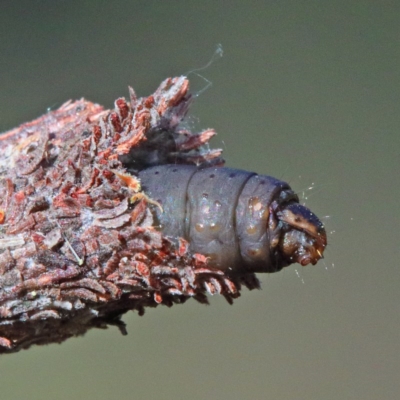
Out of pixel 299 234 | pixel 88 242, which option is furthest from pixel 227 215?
pixel 88 242

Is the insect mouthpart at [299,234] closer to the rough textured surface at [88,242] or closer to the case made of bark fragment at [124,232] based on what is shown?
the case made of bark fragment at [124,232]

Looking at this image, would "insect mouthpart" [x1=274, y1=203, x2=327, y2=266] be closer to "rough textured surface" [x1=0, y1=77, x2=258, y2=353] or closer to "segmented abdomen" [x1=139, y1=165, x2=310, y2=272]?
"segmented abdomen" [x1=139, y1=165, x2=310, y2=272]

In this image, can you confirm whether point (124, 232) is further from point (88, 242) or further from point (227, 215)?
point (227, 215)

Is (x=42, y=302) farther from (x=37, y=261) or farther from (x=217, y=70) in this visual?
(x=217, y=70)

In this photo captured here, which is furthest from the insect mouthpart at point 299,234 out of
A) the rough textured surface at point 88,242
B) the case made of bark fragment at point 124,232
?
the rough textured surface at point 88,242
